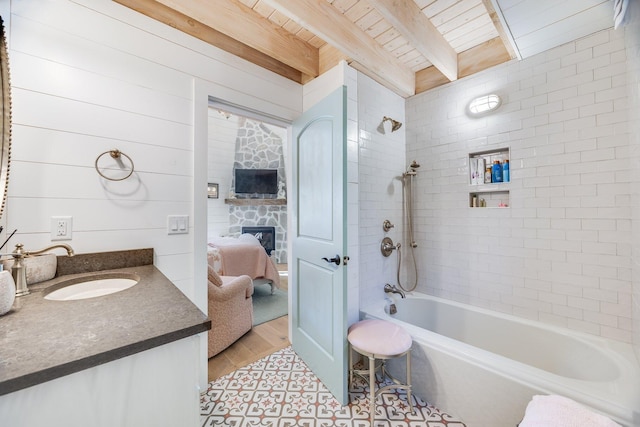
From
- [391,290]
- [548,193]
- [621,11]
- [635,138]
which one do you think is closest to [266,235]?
[391,290]

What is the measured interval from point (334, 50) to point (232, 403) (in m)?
2.66

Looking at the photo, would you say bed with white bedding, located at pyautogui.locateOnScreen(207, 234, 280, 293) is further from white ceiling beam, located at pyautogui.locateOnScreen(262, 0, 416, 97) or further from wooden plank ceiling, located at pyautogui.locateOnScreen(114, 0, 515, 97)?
white ceiling beam, located at pyautogui.locateOnScreen(262, 0, 416, 97)

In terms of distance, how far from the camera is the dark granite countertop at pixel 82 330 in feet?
1.67

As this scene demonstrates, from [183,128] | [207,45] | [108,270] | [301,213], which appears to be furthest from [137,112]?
[301,213]

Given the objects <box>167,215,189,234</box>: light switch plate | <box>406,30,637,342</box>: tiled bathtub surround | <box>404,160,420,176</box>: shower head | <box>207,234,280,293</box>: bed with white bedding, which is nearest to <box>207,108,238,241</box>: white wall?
<box>207,234,280,293</box>: bed with white bedding

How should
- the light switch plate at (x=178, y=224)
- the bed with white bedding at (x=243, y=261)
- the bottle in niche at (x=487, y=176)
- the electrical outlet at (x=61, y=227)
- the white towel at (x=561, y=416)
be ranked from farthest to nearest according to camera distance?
the bed with white bedding at (x=243, y=261)
the bottle in niche at (x=487, y=176)
the light switch plate at (x=178, y=224)
the electrical outlet at (x=61, y=227)
the white towel at (x=561, y=416)

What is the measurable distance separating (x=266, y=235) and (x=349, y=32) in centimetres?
439

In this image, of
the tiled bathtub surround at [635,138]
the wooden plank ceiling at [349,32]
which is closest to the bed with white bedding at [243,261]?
the wooden plank ceiling at [349,32]

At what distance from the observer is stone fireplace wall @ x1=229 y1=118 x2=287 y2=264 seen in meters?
5.60

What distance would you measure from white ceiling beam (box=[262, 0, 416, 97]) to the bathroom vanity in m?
1.70

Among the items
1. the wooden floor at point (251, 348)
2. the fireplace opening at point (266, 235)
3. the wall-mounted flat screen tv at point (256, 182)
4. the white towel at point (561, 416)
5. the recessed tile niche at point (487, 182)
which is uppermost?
the wall-mounted flat screen tv at point (256, 182)

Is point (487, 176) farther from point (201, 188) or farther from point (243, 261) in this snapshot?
point (243, 261)

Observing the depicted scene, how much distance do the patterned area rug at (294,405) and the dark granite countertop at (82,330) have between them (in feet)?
3.51

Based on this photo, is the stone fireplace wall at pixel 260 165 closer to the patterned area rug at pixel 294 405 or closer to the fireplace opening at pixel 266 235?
the fireplace opening at pixel 266 235
